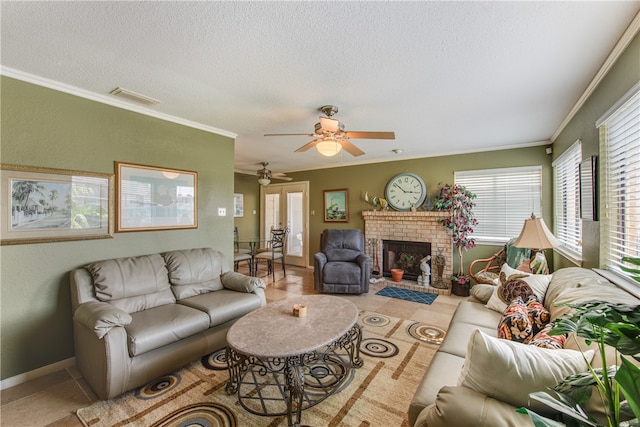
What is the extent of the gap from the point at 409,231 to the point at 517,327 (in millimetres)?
3476

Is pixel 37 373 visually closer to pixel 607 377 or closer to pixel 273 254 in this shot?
pixel 273 254

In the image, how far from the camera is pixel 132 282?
8.17ft

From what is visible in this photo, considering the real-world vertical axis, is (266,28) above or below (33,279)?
above

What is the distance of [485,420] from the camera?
0.91 meters

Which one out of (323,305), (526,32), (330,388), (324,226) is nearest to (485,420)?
(330,388)

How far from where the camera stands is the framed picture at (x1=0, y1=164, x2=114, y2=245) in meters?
2.14

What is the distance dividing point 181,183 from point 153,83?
1.26 meters

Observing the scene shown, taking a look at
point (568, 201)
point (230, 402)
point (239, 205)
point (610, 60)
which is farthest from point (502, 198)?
point (239, 205)

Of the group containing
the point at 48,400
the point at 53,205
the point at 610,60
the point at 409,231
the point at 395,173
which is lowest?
the point at 48,400

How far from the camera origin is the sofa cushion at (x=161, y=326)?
6.50ft

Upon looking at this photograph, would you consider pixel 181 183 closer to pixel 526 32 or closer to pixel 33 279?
pixel 33 279

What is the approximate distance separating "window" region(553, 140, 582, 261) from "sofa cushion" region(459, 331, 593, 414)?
2317mm

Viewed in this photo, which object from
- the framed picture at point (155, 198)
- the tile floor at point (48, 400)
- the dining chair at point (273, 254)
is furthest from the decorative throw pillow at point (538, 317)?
the dining chair at point (273, 254)

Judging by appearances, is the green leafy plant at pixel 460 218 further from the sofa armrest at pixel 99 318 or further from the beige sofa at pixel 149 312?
the sofa armrest at pixel 99 318
